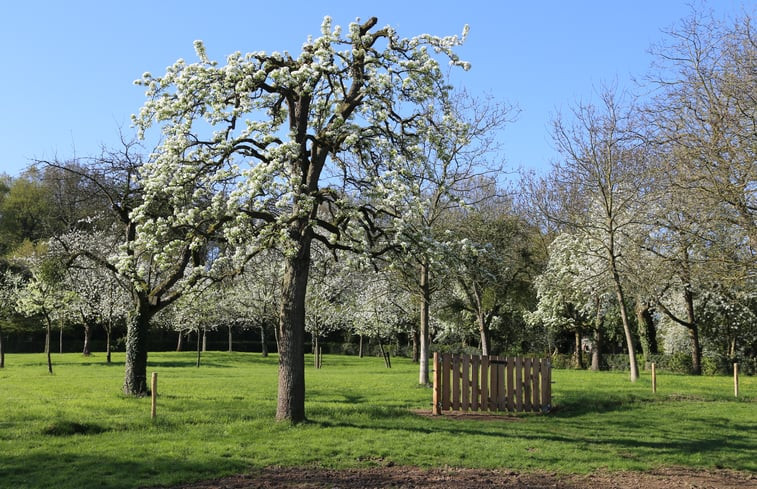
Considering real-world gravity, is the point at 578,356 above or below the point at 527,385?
below

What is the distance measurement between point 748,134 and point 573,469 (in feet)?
24.2

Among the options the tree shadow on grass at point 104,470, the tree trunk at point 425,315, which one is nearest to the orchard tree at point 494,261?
the tree trunk at point 425,315

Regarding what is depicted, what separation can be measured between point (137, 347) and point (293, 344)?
618 cm

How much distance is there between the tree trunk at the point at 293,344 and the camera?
12.9m

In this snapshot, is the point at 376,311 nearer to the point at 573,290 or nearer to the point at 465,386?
the point at 573,290

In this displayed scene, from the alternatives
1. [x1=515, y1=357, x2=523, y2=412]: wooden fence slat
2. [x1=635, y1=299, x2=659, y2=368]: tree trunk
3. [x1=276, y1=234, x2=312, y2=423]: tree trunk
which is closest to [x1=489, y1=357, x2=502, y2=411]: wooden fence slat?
[x1=515, y1=357, x2=523, y2=412]: wooden fence slat

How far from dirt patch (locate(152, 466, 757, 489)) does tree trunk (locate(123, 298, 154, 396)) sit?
29.6 feet

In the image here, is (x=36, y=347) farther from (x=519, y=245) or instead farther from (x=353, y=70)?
(x=353, y=70)

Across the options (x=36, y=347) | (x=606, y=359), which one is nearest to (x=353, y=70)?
(x=606, y=359)

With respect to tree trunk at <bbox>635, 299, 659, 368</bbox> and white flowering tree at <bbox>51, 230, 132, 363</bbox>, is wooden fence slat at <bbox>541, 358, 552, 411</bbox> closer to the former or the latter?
tree trunk at <bbox>635, 299, 659, 368</bbox>

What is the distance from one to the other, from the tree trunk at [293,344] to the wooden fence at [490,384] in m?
3.87

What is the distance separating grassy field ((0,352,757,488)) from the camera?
9.63 meters

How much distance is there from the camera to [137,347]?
17.0 metres

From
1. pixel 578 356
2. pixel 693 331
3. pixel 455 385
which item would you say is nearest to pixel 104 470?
pixel 455 385
